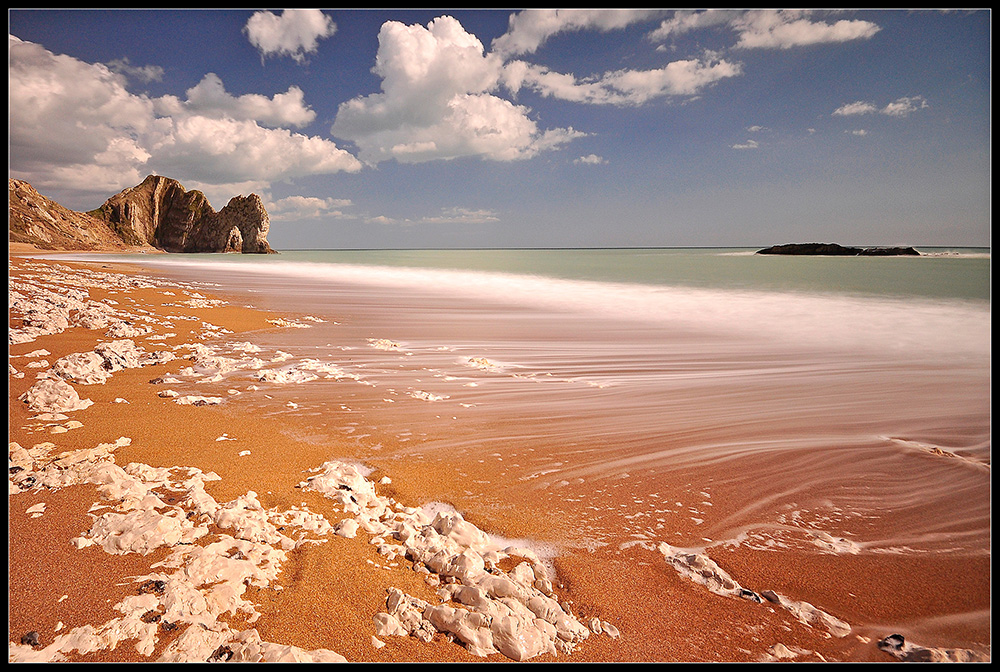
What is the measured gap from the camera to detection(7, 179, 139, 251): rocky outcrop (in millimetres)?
57878

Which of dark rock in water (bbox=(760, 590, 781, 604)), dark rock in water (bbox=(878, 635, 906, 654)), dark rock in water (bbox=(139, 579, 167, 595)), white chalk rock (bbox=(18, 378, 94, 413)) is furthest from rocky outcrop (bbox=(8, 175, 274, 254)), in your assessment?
dark rock in water (bbox=(878, 635, 906, 654))

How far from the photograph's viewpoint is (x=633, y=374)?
481cm

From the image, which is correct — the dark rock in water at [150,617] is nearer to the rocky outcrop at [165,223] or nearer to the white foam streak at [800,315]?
the white foam streak at [800,315]

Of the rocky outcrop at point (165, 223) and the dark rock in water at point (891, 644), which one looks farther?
the rocky outcrop at point (165, 223)

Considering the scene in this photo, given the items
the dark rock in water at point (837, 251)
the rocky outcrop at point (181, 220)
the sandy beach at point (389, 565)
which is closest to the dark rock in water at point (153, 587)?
the sandy beach at point (389, 565)

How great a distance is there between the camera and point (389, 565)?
1.73m

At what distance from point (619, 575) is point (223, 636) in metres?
1.42

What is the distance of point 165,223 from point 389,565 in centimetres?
12302

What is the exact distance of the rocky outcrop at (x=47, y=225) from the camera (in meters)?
57.9

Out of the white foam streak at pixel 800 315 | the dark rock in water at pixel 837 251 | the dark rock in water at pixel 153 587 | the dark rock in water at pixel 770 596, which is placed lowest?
the dark rock in water at pixel 770 596

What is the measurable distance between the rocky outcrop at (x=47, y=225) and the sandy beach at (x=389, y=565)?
72.6 meters

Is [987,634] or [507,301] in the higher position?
[507,301]

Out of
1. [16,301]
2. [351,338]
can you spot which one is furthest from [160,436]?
[16,301]

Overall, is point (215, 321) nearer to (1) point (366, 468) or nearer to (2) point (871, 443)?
(1) point (366, 468)
